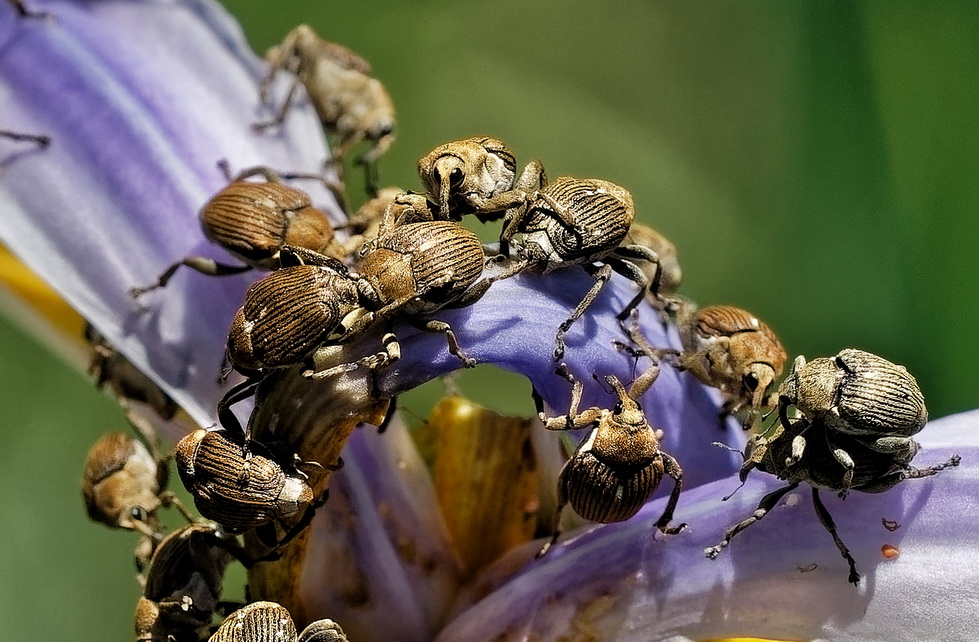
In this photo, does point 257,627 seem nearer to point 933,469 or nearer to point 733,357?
point 733,357

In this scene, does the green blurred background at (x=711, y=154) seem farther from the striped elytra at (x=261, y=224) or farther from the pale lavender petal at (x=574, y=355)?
the striped elytra at (x=261, y=224)

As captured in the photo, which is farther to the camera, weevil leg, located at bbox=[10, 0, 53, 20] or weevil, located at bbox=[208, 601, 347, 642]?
weevil leg, located at bbox=[10, 0, 53, 20]

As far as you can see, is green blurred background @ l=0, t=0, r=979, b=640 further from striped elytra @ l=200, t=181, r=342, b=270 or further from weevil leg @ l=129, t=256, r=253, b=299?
striped elytra @ l=200, t=181, r=342, b=270

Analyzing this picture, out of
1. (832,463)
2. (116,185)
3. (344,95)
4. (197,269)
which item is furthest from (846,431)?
(344,95)

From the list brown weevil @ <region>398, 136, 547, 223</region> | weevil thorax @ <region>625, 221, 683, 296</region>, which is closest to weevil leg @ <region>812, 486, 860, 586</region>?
weevil thorax @ <region>625, 221, 683, 296</region>

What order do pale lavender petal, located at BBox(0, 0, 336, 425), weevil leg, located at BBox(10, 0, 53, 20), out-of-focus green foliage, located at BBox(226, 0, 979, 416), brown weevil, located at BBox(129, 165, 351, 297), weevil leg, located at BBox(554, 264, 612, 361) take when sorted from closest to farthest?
weevil leg, located at BBox(554, 264, 612, 361) < brown weevil, located at BBox(129, 165, 351, 297) < pale lavender petal, located at BBox(0, 0, 336, 425) < weevil leg, located at BBox(10, 0, 53, 20) < out-of-focus green foliage, located at BBox(226, 0, 979, 416)

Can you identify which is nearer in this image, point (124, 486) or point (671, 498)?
point (671, 498)

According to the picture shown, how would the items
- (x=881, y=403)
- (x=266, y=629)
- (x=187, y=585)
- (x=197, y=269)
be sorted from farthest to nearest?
(x=197, y=269) < (x=187, y=585) < (x=266, y=629) < (x=881, y=403)
